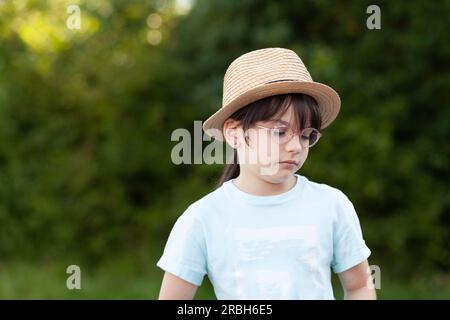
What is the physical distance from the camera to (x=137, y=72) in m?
7.47

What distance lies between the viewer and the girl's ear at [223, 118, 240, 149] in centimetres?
228

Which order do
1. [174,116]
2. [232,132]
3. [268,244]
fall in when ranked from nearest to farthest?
1. [268,244]
2. [232,132]
3. [174,116]

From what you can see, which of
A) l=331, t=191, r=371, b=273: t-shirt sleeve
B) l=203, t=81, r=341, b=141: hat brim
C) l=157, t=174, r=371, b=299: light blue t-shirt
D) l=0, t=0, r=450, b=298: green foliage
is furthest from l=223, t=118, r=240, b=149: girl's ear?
l=0, t=0, r=450, b=298: green foliage

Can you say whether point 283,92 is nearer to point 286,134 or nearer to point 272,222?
point 286,134

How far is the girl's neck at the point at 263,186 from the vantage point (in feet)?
7.23

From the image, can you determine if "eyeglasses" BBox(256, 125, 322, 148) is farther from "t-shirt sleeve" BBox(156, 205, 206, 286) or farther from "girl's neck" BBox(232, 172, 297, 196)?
"t-shirt sleeve" BBox(156, 205, 206, 286)

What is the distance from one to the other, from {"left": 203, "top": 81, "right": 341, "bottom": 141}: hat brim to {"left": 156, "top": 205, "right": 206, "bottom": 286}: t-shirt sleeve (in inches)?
12.6

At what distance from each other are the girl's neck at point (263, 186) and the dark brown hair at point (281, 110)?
6.0 inches

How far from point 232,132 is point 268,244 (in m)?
0.38

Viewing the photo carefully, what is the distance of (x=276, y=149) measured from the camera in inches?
83.7

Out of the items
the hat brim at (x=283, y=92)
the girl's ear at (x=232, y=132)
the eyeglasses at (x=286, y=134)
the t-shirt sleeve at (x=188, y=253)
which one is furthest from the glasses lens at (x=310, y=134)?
the t-shirt sleeve at (x=188, y=253)

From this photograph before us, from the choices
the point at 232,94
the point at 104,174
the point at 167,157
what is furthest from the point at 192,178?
the point at 232,94

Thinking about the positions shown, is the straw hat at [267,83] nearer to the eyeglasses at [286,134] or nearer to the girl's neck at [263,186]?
the eyeglasses at [286,134]

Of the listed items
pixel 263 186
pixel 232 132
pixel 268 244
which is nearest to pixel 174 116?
pixel 232 132
